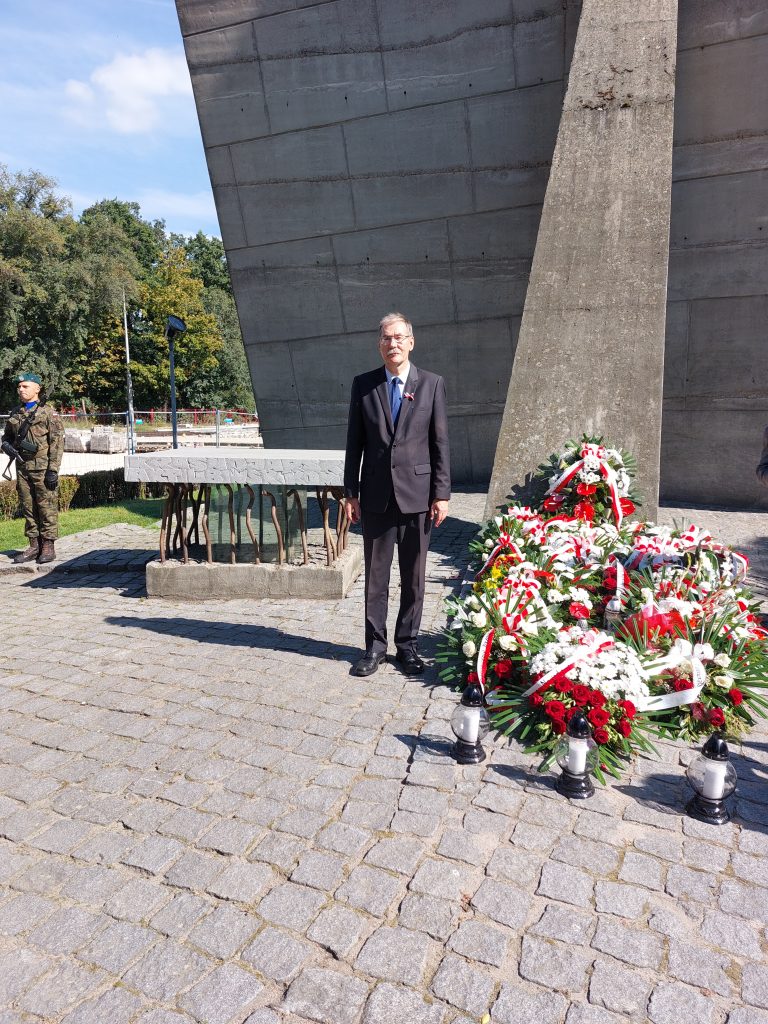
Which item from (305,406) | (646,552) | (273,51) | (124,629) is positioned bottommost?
(124,629)

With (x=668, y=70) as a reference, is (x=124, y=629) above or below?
below

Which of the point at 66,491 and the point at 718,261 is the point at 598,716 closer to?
the point at 718,261

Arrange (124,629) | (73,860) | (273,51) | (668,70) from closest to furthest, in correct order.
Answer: (73,860) → (124,629) → (668,70) → (273,51)

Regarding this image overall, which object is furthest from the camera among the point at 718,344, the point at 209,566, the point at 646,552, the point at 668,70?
the point at 718,344

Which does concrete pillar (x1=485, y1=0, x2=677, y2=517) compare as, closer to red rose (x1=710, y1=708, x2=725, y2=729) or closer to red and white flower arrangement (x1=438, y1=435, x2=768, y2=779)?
red and white flower arrangement (x1=438, y1=435, x2=768, y2=779)

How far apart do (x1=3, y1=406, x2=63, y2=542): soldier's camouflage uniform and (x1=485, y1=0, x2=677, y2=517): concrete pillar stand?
5.02 meters

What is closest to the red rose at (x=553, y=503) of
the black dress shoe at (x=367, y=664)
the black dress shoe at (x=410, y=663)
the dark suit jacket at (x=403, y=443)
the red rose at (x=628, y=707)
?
the dark suit jacket at (x=403, y=443)

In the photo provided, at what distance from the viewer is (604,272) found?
666 cm

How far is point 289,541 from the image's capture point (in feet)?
23.3

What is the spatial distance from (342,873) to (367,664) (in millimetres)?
1917

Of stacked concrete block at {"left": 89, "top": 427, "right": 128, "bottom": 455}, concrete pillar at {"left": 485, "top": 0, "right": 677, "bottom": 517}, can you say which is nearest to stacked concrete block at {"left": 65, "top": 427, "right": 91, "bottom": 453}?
stacked concrete block at {"left": 89, "top": 427, "right": 128, "bottom": 455}

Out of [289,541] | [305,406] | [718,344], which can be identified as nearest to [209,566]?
[289,541]

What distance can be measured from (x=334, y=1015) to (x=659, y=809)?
5.29 ft

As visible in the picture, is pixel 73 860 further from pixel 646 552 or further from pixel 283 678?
pixel 646 552
